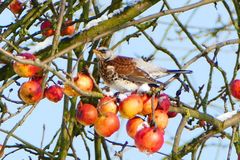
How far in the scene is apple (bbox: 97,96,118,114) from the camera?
2449 mm

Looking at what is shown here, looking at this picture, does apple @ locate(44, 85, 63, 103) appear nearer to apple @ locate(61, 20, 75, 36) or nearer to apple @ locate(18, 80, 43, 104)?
apple @ locate(18, 80, 43, 104)

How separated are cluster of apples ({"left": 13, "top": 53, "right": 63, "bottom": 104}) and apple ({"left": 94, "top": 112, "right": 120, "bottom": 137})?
0.28 metres

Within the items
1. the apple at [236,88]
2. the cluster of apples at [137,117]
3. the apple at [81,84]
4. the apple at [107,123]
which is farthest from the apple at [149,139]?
the apple at [236,88]

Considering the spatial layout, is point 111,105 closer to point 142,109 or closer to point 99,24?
point 142,109

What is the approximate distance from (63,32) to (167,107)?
1.20 metres

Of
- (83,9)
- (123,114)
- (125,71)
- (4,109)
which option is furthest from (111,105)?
(83,9)

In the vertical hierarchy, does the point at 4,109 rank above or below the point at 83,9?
below

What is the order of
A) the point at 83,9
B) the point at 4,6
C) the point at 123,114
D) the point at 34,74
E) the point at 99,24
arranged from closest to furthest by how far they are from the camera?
the point at 123,114 < the point at 34,74 < the point at 99,24 < the point at 4,6 < the point at 83,9

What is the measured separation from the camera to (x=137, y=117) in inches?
99.4

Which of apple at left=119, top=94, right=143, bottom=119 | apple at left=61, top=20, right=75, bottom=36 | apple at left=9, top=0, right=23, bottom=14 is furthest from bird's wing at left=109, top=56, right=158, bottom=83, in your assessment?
apple at left=9, top=0, right=23, bottom=14

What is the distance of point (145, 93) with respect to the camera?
2537mm

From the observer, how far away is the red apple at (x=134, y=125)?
2.48m

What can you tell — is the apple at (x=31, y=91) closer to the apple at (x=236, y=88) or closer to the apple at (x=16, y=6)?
the apple at (x=236, y=88)

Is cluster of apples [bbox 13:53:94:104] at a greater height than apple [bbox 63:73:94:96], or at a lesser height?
greater
